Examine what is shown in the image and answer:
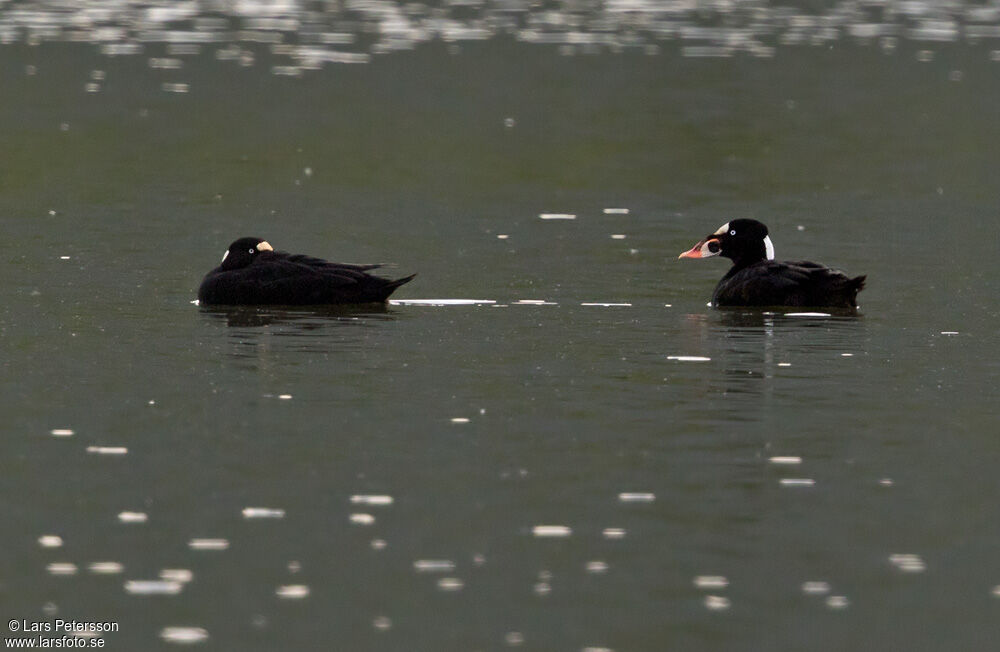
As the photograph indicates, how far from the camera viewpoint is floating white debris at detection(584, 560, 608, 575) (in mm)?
10602

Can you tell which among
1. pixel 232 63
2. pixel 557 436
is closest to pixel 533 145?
pixel 232 63

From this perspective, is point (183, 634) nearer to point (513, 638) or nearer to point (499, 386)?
point (513, 638)

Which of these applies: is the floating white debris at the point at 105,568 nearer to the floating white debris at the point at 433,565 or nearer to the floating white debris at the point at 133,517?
the floating white debris at the point at 133,517

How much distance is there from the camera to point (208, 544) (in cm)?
1099

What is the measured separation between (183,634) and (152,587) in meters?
0.72

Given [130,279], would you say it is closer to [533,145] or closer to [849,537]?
[849,537]

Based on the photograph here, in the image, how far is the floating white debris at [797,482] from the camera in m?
12.4

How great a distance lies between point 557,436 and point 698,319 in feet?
18.4

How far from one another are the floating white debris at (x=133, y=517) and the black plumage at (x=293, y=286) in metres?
7.97

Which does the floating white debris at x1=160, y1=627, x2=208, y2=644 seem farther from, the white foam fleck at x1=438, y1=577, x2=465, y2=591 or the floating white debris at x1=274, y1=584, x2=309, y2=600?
the white foam fleck at x1=438, y1=577, x2=465, y2=591

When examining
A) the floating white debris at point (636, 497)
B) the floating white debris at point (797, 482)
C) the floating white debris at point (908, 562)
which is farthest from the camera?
the floating white debris at point (797, 482)

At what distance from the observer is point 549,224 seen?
2595cm

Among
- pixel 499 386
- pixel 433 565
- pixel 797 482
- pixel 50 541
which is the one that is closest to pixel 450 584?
pixel 433 565

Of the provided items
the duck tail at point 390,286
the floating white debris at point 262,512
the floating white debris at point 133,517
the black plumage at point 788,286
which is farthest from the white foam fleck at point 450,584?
the black plumage at point 788,286
